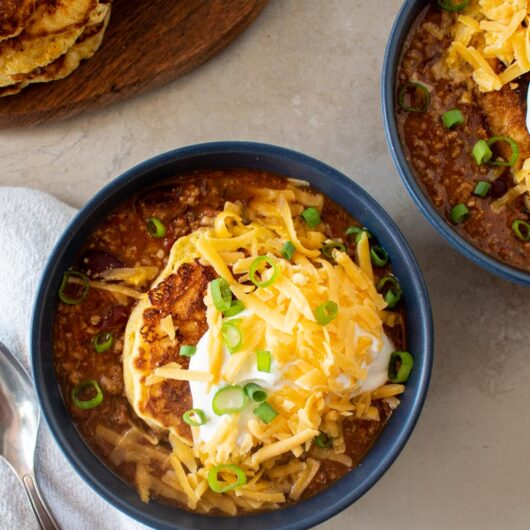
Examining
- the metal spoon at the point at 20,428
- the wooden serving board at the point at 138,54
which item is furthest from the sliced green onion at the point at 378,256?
the metal spoon at the point at 20,428

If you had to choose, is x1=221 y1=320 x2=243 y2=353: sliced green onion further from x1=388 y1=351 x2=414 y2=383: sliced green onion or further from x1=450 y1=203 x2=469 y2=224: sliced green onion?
x1=450 y1=203 x2=469 y2=224: sliced green onion

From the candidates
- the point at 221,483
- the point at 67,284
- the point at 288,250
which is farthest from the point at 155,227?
the point at 221,483

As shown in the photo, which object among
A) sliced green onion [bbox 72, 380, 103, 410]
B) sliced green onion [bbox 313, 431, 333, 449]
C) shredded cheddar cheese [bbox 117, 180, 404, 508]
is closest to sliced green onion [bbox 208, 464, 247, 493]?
shredded cheddar cheese [bbox 117, 180, 404, 508]

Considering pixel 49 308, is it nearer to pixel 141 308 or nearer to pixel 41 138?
pixel 141 308

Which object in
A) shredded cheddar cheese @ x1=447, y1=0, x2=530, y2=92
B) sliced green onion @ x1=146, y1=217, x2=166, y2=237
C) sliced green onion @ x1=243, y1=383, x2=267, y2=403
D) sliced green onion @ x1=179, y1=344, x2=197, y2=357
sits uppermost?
shredded cheddar cheese @ x1=447, y1=0, x2=530, y2=92

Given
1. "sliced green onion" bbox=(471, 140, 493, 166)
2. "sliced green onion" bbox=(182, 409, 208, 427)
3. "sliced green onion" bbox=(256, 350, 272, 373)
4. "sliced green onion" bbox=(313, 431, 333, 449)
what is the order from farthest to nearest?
"sliced green onion" bbox=(471, 140, 493, 166) → "sliced green onion" bbox=(313, 431, 333, 449) → "sliced green onion" bbox=(182, 409, 208, 427) → "sliced green onion" bbox=(256, 350, 272, 373)

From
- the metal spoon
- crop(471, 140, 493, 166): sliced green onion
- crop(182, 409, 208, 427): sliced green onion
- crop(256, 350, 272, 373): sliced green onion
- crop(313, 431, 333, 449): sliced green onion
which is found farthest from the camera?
the metal spoon

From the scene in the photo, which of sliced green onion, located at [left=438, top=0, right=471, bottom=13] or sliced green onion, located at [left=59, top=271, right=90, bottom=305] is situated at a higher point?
sliced green onion, located at [left=438, top=0, right=471, bottom=13]
